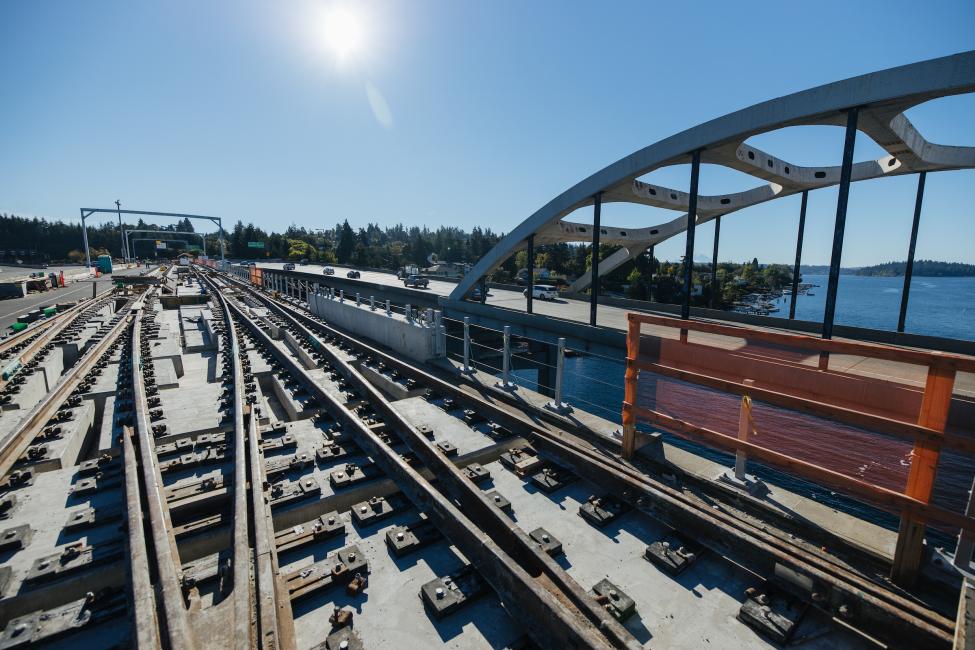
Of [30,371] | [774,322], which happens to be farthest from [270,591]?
[774,322]

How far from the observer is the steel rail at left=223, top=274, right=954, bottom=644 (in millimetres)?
2387

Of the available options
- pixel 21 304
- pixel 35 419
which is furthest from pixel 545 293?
pixel 21 304

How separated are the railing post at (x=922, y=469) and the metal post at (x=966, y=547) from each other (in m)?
0.19

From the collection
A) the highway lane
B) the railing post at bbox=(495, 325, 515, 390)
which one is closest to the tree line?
the highway lane

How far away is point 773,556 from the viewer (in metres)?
2.81

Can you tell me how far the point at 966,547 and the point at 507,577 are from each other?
10.3 feet

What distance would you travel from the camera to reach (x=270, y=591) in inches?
98.2

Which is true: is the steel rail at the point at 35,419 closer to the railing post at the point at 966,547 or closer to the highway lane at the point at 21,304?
the railing post at the point at 966,547

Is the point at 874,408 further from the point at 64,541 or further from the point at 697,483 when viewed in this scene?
the point at 64,541

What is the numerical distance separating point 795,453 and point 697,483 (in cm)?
96

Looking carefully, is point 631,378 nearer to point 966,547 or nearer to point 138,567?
point 966,547

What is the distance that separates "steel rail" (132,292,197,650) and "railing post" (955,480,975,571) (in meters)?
4.84

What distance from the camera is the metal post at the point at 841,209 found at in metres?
11.8

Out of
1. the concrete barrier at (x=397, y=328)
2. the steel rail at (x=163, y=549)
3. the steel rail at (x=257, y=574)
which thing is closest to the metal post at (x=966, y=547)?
the steel rail at (x=257, y=574)
